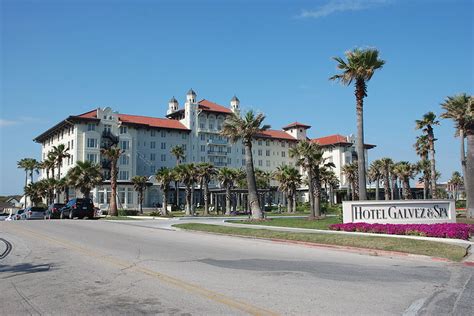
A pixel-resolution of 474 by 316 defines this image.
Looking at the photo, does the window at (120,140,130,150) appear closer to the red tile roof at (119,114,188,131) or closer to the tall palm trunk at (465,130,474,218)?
the red tile roof at (119,114,188,131)

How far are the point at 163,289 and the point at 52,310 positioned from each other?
219 centimetres

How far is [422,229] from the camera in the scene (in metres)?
21.4

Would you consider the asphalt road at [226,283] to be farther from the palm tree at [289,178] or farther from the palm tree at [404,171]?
the palm tree at [404,171]

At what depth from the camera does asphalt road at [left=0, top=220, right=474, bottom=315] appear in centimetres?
771

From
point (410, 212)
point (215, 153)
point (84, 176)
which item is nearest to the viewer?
point (410, 212)

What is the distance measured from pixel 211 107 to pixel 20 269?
10102cm

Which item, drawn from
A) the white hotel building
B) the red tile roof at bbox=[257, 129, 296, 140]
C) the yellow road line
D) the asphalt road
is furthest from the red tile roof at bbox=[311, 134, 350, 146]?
the yellow road line

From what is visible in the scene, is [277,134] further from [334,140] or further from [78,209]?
[78,209]

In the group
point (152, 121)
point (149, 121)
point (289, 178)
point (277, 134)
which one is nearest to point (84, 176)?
point (289, 178)

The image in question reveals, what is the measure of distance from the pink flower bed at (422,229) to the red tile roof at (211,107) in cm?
8552

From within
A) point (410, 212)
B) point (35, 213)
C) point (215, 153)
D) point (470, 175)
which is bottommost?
point (35, 213)

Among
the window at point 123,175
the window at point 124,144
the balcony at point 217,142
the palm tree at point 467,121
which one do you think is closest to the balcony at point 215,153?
the balcony at point 217,142

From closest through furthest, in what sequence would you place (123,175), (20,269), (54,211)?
(20,269) → (54,211) → (123,175)

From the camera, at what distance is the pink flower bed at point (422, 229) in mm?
20297
